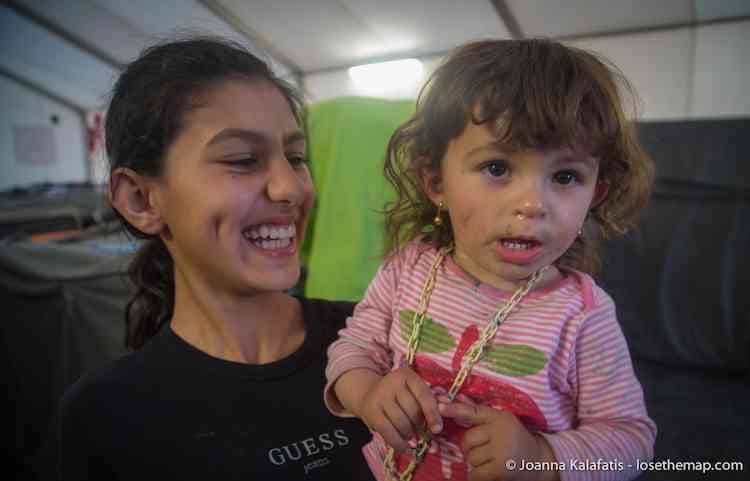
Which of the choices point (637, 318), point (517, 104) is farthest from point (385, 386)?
point (637, 318)

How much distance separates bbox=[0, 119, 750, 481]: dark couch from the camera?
5.50 ft

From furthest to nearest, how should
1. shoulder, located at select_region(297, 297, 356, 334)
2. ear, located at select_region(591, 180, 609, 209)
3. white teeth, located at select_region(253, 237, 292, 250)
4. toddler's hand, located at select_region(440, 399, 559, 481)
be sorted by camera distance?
shoulder, located at select_region(297, 297, 356, 334), white teeth, located at select_region(253, 237, 292, 250), ear, located at select_region(591, 180, 609, 209), toddler's hand, located at select_region(440, 399, 559, 481)

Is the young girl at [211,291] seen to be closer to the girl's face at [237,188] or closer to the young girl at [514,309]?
the girl's face at [237,188]

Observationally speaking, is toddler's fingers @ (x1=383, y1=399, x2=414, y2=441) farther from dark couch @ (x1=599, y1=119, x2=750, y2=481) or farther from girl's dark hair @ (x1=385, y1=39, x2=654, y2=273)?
dark couch @ (x1=599, y1=119, x2=750, y2=481)

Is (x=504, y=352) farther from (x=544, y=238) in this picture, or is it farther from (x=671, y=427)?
(x=671, y=427)

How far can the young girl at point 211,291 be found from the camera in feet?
2.26

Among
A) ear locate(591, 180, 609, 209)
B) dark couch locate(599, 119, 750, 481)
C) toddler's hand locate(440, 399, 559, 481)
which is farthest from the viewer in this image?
dark couch locate(599, 119, 750, 481)

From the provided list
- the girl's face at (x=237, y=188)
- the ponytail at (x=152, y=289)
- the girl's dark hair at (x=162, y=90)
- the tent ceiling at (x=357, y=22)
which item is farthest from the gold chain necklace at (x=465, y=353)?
the tent ceiling at (x=357, y=22)

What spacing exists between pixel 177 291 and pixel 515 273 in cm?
62

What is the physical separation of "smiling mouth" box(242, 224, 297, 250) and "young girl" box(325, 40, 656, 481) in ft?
0.71

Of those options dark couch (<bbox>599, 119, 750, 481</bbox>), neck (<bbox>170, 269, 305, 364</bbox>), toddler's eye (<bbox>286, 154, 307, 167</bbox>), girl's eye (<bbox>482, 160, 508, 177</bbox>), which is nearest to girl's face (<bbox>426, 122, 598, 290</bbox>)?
girl's eye (<bbox>482, 160, 508, 177</bbox>)

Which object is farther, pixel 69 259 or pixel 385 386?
pixel 69 259

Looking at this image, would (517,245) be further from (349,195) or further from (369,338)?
(349,195)

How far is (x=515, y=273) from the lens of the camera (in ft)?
1.90
